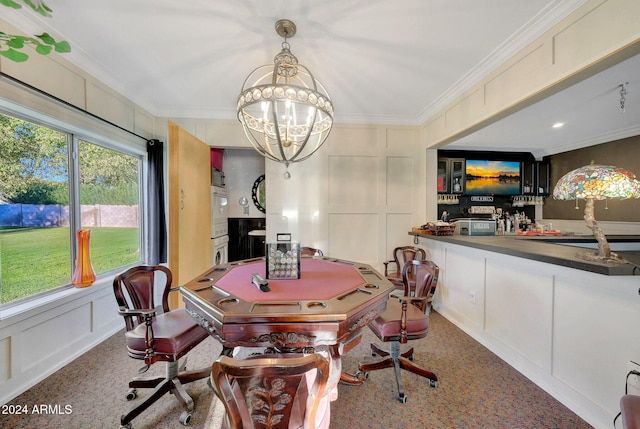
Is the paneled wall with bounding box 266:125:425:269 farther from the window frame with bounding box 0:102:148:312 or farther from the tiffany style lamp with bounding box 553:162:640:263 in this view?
the tiffany style lamp with bounding box 553:162:640:263

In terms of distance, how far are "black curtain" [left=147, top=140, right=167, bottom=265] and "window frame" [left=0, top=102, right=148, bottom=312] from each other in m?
0.13

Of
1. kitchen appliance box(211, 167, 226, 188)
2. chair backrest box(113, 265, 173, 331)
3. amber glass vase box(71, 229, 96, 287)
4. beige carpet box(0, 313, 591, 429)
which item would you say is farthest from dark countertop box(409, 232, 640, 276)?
amber glass vase box(71, 229, 96, 287)

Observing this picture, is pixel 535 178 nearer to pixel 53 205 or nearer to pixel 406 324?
pixel 406 324

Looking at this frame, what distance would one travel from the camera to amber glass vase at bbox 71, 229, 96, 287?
2445 mm

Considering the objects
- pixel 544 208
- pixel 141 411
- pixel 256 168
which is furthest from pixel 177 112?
pixel 544 208

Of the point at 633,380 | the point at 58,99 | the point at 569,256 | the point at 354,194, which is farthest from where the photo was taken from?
the point at 354,194

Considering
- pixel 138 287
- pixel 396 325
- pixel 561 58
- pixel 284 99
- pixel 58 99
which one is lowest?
pixel 396 325

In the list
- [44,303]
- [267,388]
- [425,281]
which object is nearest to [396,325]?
[425,281]

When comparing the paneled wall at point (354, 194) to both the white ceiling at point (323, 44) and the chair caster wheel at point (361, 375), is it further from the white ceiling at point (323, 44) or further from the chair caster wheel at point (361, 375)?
the chair caster wheel at point (361, 375)

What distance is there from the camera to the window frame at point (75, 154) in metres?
2.00

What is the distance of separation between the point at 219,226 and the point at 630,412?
4306 mm

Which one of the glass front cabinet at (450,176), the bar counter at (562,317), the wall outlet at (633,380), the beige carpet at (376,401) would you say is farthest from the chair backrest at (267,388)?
the glass front cabinet at (450,176)

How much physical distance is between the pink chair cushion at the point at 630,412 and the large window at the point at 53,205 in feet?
11.9

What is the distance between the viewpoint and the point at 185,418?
165 cm
